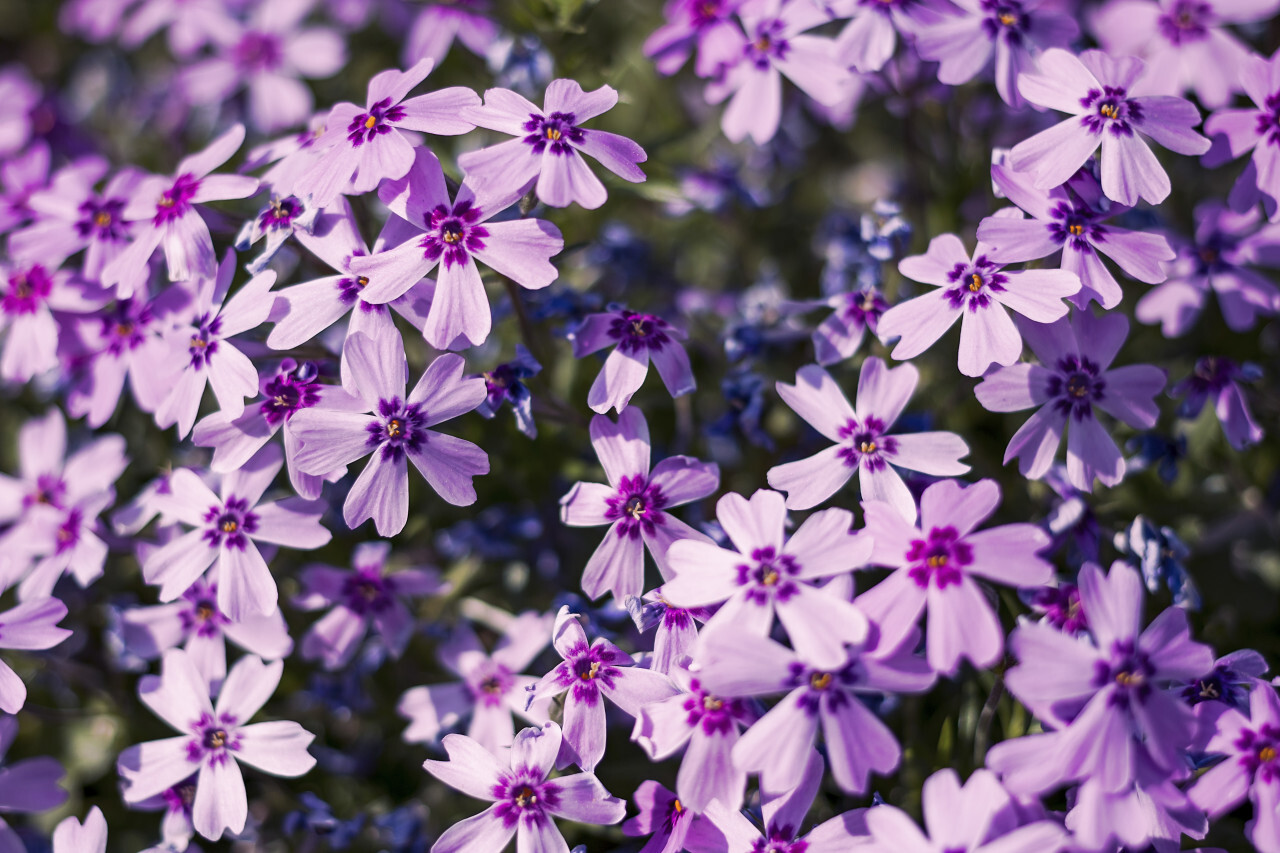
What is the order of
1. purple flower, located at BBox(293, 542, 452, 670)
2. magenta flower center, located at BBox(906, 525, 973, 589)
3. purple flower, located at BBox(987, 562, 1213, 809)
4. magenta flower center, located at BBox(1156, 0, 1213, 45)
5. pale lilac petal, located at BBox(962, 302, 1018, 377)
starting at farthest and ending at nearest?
1. magenta flower center, located at BBox(1156, 0, 1213, 45)
2. purple flower, located at BBox(293, 542, 452, 670)
3. pale lilac petal, located at BBox(962, 302, 1018, 377)
4. magenta flower center, located at BBox(906, 525, 973, 589)
5. purple flower, located at BBox(987, 562, 1213, 809)

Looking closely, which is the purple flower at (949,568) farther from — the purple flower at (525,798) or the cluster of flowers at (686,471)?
the purple flower at (525,798)

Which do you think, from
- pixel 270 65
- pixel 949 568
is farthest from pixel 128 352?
pixel 949 568

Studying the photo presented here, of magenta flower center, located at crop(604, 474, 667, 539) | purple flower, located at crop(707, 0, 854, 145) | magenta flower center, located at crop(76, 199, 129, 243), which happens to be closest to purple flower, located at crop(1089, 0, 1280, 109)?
purple flower, located at crop(707, 0, 854, 145)

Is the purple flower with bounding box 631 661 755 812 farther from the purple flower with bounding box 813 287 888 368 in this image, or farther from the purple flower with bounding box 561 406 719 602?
the purple flower with bounding box 813 287 888 368

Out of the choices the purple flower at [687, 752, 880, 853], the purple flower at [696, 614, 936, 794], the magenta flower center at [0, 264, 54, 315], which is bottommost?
the purple flower at [687, 752, 880, 853]

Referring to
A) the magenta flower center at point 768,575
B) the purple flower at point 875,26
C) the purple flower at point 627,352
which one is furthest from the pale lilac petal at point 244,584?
the purple flower at point 875,26

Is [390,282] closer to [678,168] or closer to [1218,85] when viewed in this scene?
[678,168]
